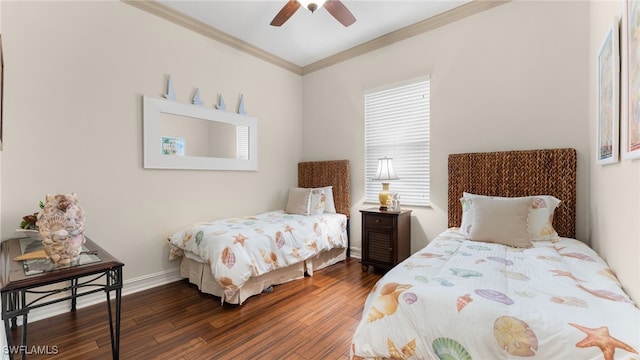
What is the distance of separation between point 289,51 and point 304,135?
4.08ft

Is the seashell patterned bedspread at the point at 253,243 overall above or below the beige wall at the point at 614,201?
below

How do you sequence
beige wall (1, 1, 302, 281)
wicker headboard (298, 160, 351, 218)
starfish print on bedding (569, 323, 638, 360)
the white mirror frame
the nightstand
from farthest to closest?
wicker headboard (298, 160, 351, 218) → the nightstand → the white mirror frame → beige wall (1, 1, 302, 281) → starfish print on bedding (569, 323, 638, 360)

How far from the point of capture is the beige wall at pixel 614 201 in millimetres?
1276

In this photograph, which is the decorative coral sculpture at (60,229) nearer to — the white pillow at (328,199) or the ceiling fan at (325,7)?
the ceiling fan at (325,7)

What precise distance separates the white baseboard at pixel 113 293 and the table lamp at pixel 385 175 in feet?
8.01

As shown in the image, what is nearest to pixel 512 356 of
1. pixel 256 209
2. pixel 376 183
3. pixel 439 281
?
pixel 439 281

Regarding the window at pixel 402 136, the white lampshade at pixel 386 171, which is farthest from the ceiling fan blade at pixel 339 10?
the white lampshade at pixel 386 171

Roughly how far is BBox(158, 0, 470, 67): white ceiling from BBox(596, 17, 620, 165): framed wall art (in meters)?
1.54

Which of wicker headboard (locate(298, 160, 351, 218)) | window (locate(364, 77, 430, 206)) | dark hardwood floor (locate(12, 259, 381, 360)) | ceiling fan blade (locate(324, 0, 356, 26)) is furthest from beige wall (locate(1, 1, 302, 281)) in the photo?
window (locate(364, 77, 430, 206))

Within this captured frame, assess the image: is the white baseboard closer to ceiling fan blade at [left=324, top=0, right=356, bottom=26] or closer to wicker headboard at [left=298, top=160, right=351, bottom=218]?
wicker headboard at [left=298, top=160, right=351, bottom=218]

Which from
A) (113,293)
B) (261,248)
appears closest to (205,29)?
(261,248)

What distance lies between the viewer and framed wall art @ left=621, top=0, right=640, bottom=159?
1.23 meters

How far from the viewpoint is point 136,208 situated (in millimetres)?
2750

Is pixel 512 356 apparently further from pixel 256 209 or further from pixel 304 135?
pixel 304 135
